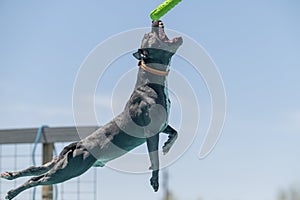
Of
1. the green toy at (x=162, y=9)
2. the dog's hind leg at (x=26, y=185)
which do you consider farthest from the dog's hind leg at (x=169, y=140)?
the dog's hind leg at (x=26, y=185)

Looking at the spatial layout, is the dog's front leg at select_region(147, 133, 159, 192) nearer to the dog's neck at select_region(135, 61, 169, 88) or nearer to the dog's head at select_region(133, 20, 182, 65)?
the dog's neck at select_region(135, 61, 169, 88)

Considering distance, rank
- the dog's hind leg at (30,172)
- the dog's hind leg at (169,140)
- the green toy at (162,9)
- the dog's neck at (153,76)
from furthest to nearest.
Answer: the dog's hind leg at (30,172) < the dog's hind leg at (169,140) < the dog's neck at (153,76) < the green toy at (162,9)

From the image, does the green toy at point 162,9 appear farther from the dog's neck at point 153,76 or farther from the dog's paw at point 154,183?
the dog's paw at point 154,183

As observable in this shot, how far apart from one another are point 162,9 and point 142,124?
78 cm

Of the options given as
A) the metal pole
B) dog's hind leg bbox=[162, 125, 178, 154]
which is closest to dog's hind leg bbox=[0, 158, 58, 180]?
dog's hind leg bbox=[162, 125, 178, 154]

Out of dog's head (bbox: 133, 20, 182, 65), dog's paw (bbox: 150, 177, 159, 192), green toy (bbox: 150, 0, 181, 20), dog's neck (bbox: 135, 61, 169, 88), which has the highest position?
green toy (bbox: 150, 0, 181, 20)

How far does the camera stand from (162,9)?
14.6ft

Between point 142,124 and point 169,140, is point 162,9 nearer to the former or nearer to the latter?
point 142,124

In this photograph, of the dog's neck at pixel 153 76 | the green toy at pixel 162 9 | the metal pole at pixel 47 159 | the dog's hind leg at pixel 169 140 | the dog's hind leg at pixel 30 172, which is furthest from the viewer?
the metal pole at pixel 47 159

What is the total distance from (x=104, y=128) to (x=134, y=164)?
33cm

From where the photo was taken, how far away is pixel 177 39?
173 inches

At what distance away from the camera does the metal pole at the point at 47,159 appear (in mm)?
6777

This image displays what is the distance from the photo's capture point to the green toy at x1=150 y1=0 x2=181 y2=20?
14.4ft

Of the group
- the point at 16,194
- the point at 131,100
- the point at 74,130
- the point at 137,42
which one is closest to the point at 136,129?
the point at 131,100
